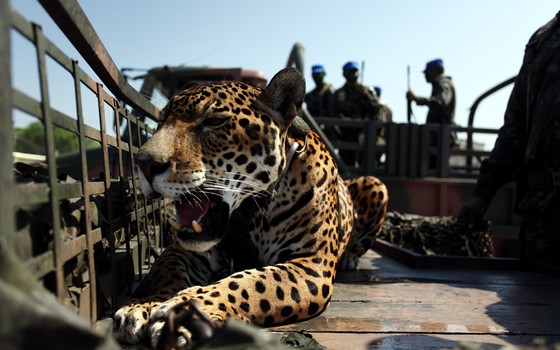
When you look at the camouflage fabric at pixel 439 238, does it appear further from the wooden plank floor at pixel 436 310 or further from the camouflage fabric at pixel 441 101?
the camouflage fabric at pixel 441 101

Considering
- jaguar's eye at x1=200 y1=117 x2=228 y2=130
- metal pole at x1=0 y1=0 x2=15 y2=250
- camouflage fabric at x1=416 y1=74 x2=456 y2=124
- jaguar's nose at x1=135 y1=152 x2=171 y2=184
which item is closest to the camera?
metal pole at x1=0 y1=0 x2=15 y2=250

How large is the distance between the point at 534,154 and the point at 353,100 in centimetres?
764

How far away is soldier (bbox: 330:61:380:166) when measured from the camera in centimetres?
1172

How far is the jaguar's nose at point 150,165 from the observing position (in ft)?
8.04

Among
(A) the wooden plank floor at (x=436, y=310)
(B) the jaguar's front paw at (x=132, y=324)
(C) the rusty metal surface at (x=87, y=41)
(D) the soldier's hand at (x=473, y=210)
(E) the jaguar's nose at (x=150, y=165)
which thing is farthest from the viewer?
(D) the soldier's hand at (x=473, y=210)

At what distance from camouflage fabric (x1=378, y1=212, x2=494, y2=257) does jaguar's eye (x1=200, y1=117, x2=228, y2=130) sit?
12.5 feet

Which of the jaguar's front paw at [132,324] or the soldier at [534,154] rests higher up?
the soldier at [534,154]

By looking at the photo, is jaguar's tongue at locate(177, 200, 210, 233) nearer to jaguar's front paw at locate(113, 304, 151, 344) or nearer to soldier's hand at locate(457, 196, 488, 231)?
jaguar's front paw at locate(113, 304, 151, 344)

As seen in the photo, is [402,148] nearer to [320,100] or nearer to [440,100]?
[440,100]

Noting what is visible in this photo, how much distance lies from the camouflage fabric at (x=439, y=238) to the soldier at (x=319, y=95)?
578 centimetres

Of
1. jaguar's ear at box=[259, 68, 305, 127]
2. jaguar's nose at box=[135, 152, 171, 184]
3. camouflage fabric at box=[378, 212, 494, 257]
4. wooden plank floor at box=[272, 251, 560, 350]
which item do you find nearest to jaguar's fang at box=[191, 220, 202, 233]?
jaguar's nose at box=[135, 152, 171, 184]

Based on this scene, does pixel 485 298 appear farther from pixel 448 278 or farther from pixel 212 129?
pixel 212 129

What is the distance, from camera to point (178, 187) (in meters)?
2.51

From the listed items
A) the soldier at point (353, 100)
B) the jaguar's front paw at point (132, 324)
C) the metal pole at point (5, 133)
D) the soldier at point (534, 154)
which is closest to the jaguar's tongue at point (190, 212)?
the jaguar's front paw at point (132, 324)
